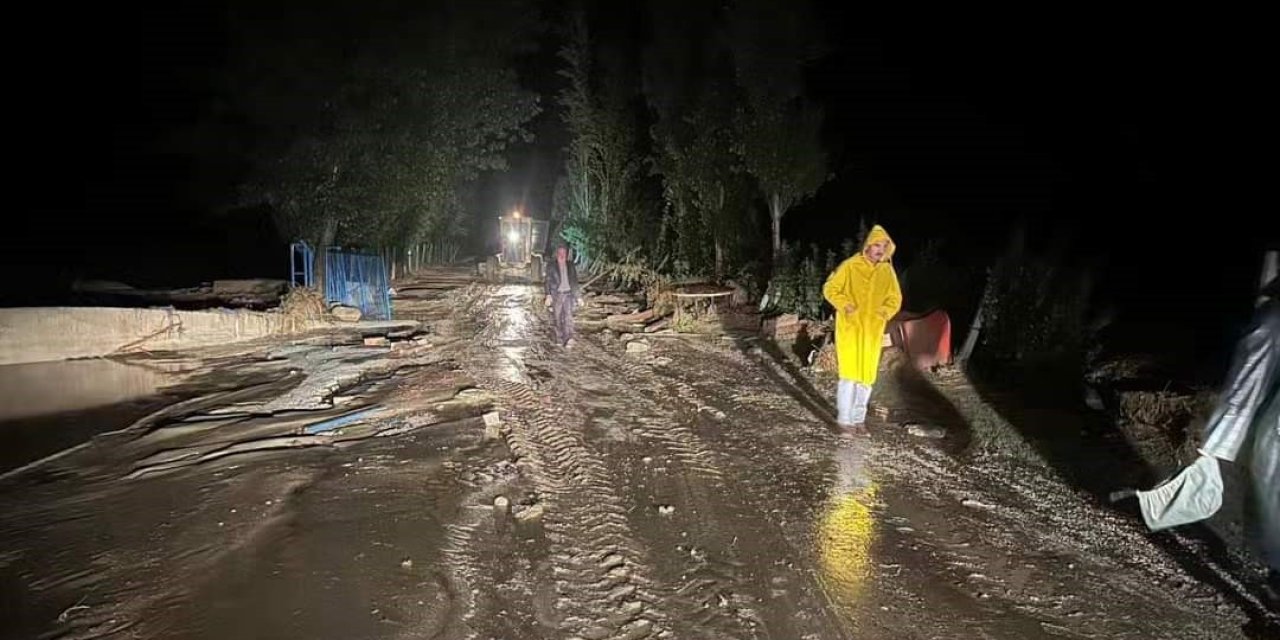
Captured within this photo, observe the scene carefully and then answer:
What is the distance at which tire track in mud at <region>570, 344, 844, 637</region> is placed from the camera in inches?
171

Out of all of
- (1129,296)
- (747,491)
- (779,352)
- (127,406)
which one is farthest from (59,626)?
(1129,296)

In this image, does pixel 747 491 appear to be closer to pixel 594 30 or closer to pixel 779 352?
pixel 779 352

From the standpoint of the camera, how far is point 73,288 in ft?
52.5

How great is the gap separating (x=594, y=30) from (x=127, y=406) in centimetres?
2446

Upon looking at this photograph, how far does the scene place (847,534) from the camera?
5457 mm

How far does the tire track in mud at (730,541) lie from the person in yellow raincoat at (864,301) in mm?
1258

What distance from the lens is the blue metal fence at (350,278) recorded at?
16594mm

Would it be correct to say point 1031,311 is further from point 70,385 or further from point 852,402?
point 70,385

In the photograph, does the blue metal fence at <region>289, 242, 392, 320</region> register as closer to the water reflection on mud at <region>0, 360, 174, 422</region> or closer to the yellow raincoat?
the water reflection on mud at <region>0, 360, 174, 422</region>

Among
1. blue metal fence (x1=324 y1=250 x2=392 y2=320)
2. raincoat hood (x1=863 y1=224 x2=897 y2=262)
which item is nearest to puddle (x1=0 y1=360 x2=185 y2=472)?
blue metal fence (x1=324 y1=250 x2=392 y2=320)

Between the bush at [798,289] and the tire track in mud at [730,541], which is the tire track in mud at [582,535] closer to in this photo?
the tire track in mud at [730,541]

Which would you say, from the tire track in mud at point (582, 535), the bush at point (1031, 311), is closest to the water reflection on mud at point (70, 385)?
the tire track in mud at point (582, 535)

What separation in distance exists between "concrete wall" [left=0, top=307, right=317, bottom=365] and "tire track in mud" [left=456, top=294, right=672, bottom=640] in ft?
22.2

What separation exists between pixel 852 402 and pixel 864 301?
1.01 m
